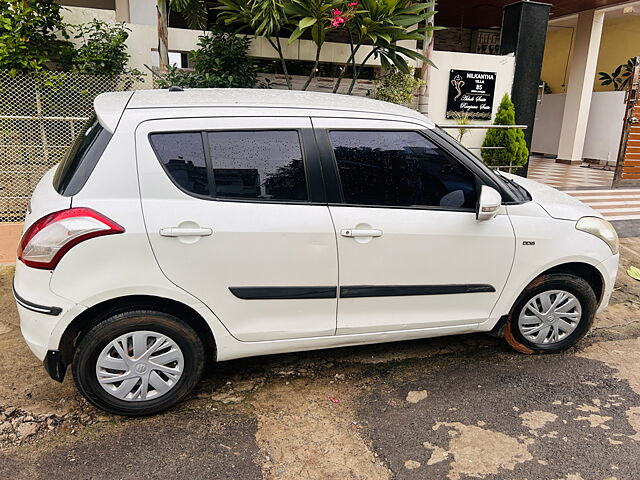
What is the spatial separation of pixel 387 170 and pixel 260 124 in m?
0.80

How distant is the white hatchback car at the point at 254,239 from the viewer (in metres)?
2.54

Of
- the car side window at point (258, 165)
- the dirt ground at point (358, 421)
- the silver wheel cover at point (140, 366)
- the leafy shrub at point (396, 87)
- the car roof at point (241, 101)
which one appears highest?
the leafy shrub at point (396, 87)

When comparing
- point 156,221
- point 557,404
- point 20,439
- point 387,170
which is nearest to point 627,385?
point 557,404

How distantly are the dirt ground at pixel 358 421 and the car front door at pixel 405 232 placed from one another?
47 cm

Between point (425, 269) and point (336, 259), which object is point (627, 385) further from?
point (336, 259)

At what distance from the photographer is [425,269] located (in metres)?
3.03

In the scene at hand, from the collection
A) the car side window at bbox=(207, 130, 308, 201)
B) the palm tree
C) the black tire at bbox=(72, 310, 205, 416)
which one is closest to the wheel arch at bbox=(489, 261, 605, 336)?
the car side window at bbox=(207, 130, 308, 201)

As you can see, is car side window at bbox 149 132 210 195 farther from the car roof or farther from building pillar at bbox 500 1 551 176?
building pillar at bbox 500 1 551 176

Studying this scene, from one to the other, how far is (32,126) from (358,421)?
15.5 ft

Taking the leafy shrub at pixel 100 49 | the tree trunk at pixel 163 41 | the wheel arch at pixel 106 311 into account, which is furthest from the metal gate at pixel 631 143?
the wheel arch at pixel 106 311

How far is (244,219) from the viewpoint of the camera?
2678 millimetres

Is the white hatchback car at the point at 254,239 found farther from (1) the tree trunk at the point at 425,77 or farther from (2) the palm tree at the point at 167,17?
(1) the tree trunk at the point at 425,77

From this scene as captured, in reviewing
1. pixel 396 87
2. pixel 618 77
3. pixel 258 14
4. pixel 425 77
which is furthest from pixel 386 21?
pixel 618 77

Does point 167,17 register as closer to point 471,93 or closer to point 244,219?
point 244,219
